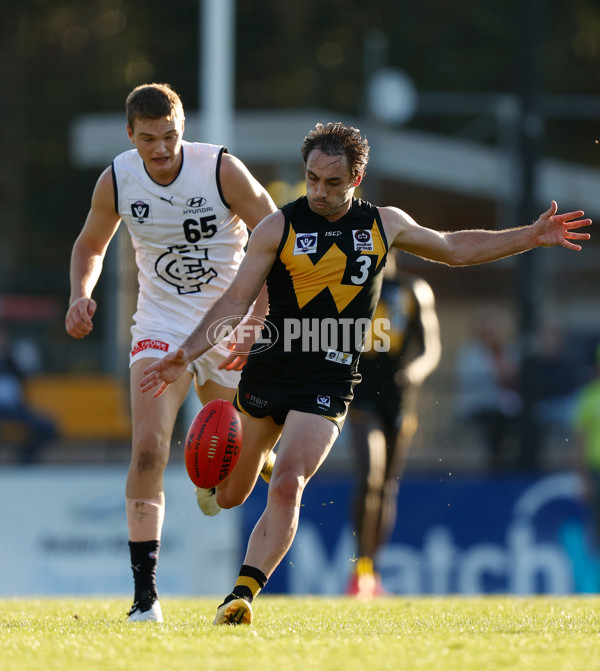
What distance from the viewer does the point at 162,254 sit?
604 centimetres

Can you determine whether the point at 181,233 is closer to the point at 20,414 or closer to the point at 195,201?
the point at 195,201

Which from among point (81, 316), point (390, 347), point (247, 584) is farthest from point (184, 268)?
point (390, 347)

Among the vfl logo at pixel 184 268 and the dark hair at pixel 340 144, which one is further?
the vfl logo at pixel 184 268

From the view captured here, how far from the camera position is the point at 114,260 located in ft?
57.9

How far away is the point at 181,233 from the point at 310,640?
2168 millimetres

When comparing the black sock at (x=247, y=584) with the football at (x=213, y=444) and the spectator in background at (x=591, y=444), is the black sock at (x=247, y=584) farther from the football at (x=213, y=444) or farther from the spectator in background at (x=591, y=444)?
the spectator in background at (x=591, y=444)

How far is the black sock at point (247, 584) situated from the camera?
5.23m

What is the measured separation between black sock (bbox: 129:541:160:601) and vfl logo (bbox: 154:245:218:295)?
1261 millimetres

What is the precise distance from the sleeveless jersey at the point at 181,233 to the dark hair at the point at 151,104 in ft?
1.23

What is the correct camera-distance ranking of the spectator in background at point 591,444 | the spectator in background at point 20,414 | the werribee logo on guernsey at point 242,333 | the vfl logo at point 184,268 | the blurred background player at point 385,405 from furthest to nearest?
the spectator in background at point 20,414
the spectator in background at point 591,444
the blurred background player at point 385,405
the vfl logo at point 184,268
the werribee logo on guernsey at point 242,333

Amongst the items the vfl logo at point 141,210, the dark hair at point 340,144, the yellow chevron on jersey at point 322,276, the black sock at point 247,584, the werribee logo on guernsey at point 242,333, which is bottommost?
the black sock at point 247,584

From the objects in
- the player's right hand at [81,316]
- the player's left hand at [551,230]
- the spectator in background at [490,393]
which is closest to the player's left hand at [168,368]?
the player's right hand at [81,316]

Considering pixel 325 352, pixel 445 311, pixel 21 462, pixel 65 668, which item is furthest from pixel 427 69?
pixel 65 668

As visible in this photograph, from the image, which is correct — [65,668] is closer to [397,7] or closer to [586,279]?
[586,279]
